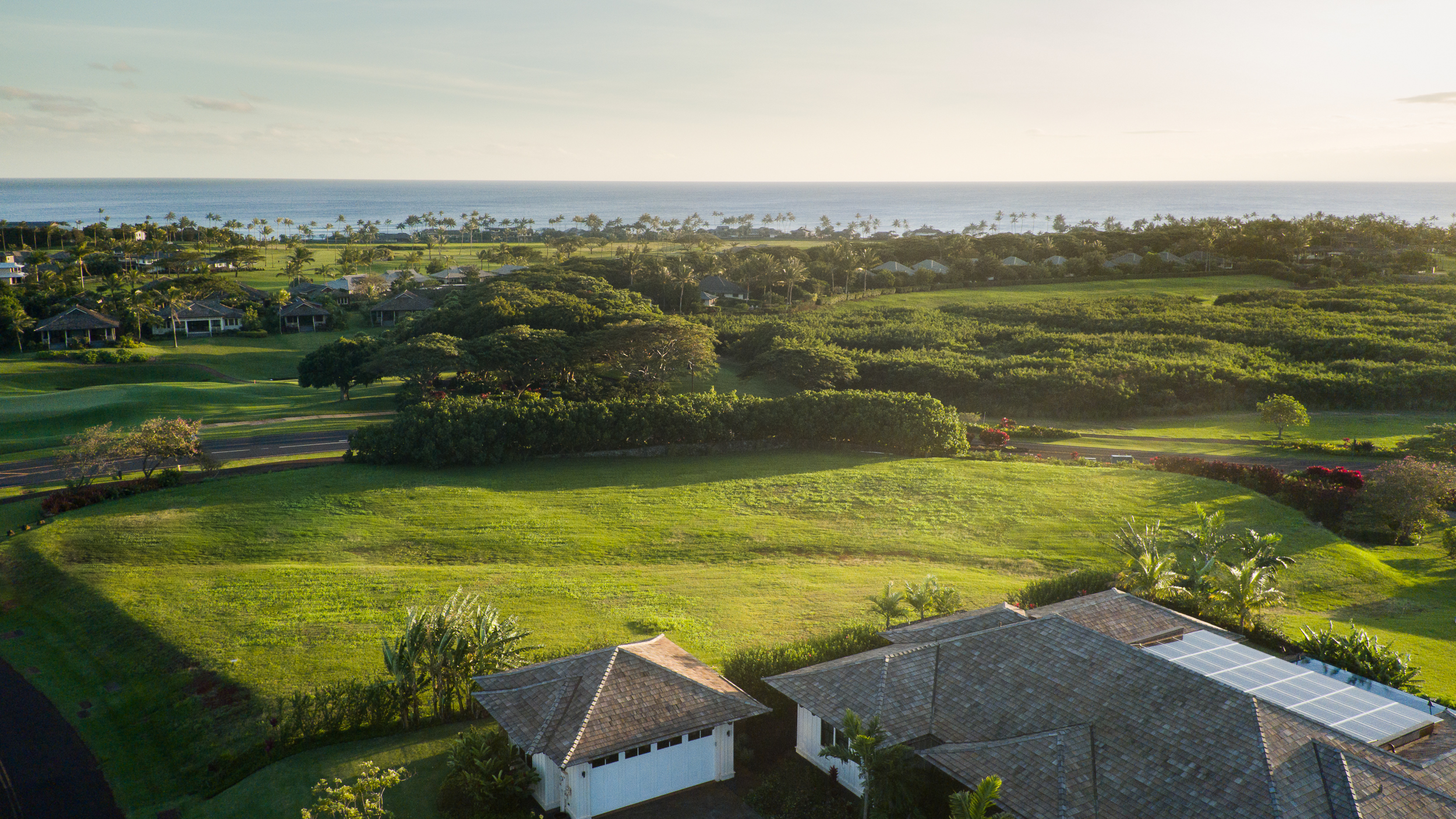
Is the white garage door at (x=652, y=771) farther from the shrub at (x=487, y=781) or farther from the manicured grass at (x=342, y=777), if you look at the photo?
the manicured grass at (x=342, y=777)

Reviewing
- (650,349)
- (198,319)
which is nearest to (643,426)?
(650,349)

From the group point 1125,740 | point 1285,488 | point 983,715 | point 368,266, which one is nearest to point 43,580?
point 983,715

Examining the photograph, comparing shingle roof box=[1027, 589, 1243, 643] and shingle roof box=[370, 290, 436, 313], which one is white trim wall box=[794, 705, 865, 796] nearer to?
shingle roof box=[1027, 589, 1243, 643]

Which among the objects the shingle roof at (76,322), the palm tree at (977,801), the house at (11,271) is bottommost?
the palm tree at (977,801)

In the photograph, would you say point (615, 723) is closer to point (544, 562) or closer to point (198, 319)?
point (544, 562)

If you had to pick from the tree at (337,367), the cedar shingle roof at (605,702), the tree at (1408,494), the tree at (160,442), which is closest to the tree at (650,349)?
the tree at (337,367)

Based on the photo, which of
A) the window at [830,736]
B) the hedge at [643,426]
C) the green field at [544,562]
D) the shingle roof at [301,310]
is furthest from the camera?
the shingle roof at [301,310]
